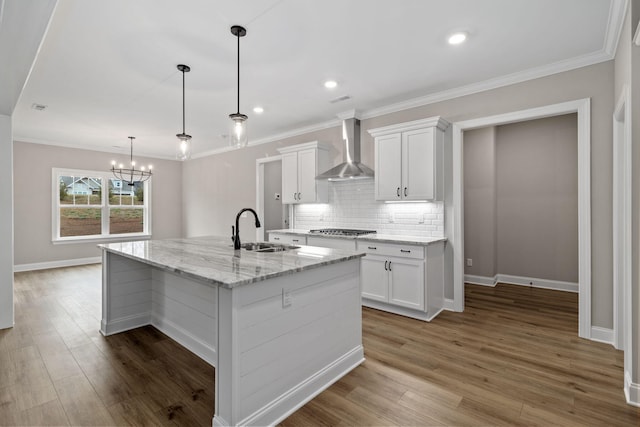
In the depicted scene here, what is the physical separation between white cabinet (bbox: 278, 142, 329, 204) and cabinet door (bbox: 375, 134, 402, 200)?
108 centimetres

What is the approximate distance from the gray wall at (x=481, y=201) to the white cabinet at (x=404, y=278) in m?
1.77

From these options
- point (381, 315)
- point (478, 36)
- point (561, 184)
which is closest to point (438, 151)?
point (478, 36)

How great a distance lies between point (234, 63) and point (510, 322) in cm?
402

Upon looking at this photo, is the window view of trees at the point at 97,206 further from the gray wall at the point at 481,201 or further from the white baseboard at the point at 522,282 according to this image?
the white baseboard at the point at 522,282

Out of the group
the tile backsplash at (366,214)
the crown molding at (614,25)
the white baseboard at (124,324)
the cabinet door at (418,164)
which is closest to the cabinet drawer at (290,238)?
the tile backsplash at (366,214)

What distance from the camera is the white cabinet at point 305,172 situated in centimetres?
498

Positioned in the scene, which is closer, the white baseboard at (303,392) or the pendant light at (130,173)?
the white baseboard at (303,392)

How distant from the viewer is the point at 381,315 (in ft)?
12.3

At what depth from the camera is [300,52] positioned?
2932mm

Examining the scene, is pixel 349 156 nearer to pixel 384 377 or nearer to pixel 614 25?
pixel 614 25

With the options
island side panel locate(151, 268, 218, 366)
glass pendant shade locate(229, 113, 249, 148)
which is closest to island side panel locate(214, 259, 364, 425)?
island side panel locate(151, 268, 218, 366)

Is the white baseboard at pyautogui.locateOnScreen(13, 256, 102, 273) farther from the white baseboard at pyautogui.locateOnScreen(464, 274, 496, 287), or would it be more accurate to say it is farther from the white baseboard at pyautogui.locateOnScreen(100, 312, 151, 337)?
the white baseboard at pyautogui.locateOnScreen(464, 274, 496, 287)

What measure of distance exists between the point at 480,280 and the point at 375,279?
238cm

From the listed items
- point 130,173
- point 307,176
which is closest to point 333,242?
point 307,176
